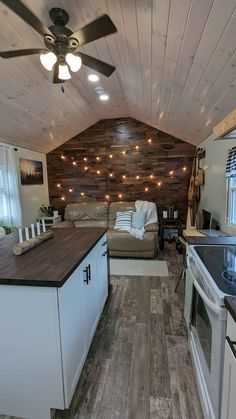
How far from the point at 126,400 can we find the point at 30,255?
3.91 feet

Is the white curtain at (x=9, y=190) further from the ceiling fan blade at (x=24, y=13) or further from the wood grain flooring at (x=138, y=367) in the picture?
the ceiling fan blade at (x=24, y=13)

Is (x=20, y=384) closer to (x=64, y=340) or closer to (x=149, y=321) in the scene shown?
(x=64, y=340)

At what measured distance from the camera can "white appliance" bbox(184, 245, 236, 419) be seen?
1.14m

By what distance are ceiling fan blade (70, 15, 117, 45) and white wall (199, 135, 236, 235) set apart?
1931mm

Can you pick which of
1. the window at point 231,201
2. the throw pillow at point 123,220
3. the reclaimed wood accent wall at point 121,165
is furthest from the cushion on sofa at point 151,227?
the window at point 231,201

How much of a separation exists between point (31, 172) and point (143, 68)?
3310 millimetres

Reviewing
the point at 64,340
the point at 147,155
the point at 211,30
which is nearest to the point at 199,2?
the point at 211,30

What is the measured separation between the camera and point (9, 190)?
4059 millimetres

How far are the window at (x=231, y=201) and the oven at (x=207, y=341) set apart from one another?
147cm

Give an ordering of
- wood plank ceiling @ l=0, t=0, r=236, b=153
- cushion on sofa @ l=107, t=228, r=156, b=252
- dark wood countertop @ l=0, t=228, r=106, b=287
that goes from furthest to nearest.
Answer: cushion on sofa @ l=107, t=228, r=156, b=252, wood plank ceiling @ l=0, t=0, r=236, b=153, dark wood countertop @ l=0, t=228, r=106, b=287

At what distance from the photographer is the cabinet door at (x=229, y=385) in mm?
964

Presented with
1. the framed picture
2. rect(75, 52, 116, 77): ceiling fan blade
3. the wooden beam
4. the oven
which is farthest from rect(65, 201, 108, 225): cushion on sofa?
the wooden beam

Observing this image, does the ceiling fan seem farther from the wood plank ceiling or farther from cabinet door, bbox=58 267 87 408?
cabinet door, bbox=58 267 87 408

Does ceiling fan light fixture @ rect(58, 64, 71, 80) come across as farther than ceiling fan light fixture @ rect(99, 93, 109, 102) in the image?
No
